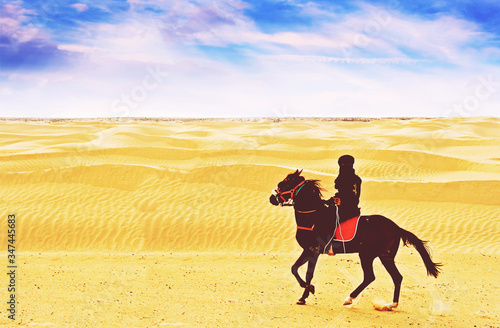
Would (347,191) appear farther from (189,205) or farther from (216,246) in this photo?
(189,205)

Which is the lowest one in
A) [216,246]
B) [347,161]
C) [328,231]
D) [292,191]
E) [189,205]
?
[216,246]

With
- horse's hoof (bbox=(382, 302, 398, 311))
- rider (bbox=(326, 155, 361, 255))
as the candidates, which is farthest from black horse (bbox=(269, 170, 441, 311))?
horse's hoof (bbox=(382, 302, 398, 311))

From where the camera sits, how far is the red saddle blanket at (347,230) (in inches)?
281

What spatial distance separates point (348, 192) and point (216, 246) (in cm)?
792

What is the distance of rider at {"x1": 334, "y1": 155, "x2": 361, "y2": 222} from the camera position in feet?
23.2

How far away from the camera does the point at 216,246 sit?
563 inches

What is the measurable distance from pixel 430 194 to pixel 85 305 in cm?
1409

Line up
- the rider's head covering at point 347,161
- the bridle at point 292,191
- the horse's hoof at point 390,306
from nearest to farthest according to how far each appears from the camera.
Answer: the bridle at point 292,191
the rider's head covering at point 347,161
the horse's hoof at point 390,306

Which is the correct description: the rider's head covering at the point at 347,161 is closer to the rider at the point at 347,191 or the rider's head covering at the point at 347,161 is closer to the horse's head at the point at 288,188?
the rider at the point at 347,191

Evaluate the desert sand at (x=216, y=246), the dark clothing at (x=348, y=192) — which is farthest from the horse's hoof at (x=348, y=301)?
the dark clothing at (x=348, y=192)

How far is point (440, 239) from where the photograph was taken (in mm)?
14664

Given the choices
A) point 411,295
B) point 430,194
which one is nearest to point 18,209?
point 411,295

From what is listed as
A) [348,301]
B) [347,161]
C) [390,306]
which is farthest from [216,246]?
[347,161]

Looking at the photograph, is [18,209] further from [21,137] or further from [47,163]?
[21,137]
